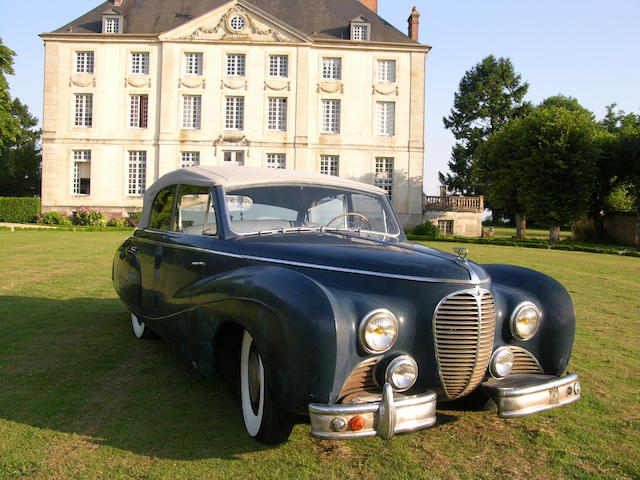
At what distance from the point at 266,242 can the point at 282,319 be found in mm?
994

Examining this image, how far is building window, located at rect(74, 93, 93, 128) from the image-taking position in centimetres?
3897

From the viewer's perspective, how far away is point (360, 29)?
38.8 metres

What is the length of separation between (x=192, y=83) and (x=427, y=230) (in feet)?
62.8

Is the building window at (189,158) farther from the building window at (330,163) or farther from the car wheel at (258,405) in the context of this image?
the car wheel at (258,405)

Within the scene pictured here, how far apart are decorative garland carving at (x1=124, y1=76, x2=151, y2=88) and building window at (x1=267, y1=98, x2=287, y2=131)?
28.4 ft

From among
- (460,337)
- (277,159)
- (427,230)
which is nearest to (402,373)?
(460,337)

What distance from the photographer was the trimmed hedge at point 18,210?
3775 cm

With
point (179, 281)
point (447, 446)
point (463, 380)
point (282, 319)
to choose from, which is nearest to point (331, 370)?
point (282, 319)

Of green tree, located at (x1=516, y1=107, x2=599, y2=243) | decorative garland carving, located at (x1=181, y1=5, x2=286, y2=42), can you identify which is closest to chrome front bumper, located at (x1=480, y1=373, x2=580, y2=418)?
green tree, located at (x1=516, y1=107, x2=599, y2=243)

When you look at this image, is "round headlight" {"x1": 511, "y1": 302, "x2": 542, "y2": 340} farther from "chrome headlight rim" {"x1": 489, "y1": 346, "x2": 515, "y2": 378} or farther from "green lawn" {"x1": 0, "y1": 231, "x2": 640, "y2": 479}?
"green lawn" {"x1": 0, "y1": 231, "x2": 640, "y2": 479}

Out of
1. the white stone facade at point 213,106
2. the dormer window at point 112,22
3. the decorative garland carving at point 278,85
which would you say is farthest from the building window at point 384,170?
the dormer window at point 112,22

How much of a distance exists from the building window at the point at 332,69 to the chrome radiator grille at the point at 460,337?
1481 inches

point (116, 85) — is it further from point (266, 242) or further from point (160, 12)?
point (266, 242)

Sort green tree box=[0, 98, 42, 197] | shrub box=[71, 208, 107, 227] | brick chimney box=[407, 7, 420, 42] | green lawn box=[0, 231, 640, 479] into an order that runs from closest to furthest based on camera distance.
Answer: green lawn box=[0, 231, 640, 479] < shrub box=[71, 208, 107, 227] < brick chimney box=[407, 7, 420, 42] < green tree box=[0, 98, 42, 197]
